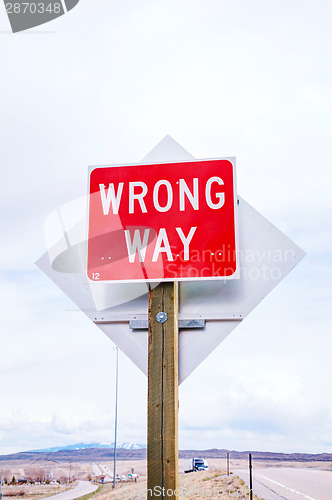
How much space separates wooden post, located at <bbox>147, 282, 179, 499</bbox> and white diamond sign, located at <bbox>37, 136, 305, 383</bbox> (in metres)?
0.09

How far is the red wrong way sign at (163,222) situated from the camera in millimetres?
4062

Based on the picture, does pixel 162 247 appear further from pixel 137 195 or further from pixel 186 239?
pixel 137 195

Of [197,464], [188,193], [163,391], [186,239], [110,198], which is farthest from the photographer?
[197,464]

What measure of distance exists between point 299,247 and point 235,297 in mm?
588

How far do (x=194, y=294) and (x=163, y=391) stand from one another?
Answer: 74 centimetres

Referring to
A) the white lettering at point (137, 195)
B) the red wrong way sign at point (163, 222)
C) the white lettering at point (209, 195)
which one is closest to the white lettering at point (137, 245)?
the red wrong way sign at point (163, 222)

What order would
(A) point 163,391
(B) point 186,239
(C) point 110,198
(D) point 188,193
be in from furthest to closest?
(C) point 110,198
(D) point 188,193
(B) point 186,239
(A) point 163,391

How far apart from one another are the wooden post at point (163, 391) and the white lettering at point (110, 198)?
28.2 inches

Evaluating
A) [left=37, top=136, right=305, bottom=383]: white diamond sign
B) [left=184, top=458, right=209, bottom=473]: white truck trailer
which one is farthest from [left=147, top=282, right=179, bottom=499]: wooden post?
[left=184, top=458, right=209, bottom=473]: white truck trailer

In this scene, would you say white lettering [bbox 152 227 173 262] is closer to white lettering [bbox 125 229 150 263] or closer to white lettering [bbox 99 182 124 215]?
white lettering [bbox 125 229 150 263]

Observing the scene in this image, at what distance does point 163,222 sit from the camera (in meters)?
4.15

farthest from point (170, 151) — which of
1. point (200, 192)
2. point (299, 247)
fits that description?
point (299, 247)

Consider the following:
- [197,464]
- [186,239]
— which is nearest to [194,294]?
[186,239]

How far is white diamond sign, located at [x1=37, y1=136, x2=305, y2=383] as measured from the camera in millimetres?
3957
